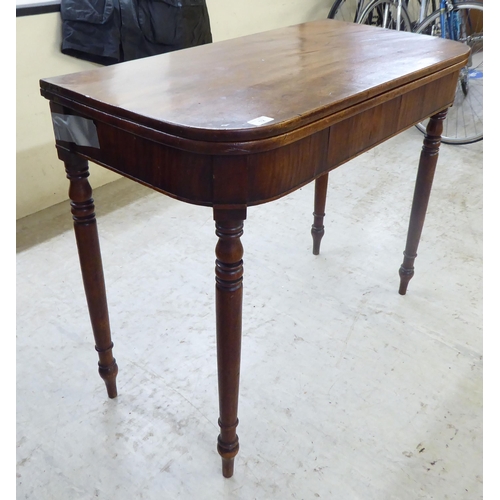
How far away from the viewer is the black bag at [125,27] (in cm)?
208

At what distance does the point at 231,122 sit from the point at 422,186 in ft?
2.90

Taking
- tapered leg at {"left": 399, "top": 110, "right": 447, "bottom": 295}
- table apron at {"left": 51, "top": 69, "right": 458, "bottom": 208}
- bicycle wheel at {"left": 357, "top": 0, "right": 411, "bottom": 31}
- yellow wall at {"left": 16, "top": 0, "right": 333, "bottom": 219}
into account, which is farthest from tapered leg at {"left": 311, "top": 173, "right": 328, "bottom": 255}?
bicycle wheel at {"left": 357, "top": 0, "right": 411, "bottom": 31}

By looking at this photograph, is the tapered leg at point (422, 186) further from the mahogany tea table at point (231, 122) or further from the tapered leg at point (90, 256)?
the tapered leg at point (90, 256)

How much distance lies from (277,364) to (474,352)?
21.7 inches

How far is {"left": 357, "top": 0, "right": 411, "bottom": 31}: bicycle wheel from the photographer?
3.05 metres

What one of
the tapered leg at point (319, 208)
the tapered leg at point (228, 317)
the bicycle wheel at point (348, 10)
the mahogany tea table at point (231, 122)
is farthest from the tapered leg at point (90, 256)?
the bicycle wheel at point (348, 10)

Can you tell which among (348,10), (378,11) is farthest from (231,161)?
(348,10)

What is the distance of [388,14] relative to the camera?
131 inches

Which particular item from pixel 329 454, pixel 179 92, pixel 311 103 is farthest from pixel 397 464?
pixel 179 92

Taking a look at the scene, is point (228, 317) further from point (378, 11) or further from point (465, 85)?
point (378, 11)

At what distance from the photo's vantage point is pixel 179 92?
1030 millimetres

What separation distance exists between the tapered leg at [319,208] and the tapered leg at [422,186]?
322 mm

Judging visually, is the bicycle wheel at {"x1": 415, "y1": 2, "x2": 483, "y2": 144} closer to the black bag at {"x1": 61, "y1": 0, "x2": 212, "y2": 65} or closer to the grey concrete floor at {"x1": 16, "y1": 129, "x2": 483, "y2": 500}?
the grey concrete floor at {"x1": 16, "y1": 129, "x2": 483, "y2": 500}

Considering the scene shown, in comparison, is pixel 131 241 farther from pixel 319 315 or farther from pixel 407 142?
pixel 407 142
